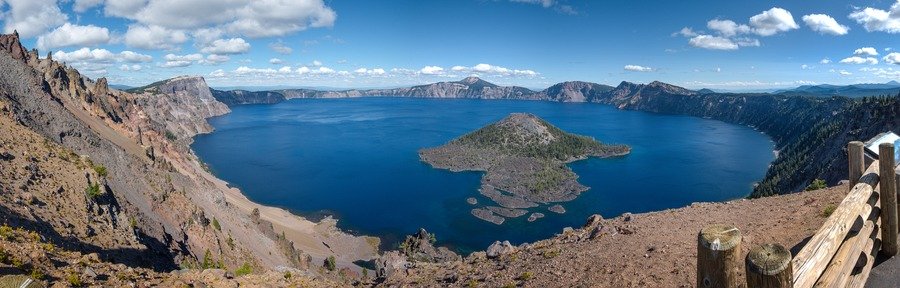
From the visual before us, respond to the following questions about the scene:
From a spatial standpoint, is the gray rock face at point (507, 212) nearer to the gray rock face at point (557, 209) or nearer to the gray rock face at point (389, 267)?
the gray rock face at point (557, 209)

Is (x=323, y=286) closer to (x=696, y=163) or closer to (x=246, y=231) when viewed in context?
(x=246, y=231)

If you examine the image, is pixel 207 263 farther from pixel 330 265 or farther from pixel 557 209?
pixel 557 209

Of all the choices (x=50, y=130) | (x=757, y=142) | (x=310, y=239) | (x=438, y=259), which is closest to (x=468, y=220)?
(x=438, y=259)

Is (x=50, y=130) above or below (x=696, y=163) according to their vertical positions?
above

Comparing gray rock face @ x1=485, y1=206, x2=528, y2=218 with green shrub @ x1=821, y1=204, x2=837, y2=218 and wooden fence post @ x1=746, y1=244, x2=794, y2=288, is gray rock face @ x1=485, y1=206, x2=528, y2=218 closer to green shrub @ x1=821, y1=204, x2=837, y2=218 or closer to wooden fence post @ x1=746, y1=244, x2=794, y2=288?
green shrub @ x1=821, y1=204, x2=837, y2=218

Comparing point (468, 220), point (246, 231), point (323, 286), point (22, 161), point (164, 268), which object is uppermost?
point (22, 161)

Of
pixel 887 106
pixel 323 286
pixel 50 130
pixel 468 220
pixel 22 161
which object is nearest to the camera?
pixel 323 286

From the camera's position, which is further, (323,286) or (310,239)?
(310,239)
